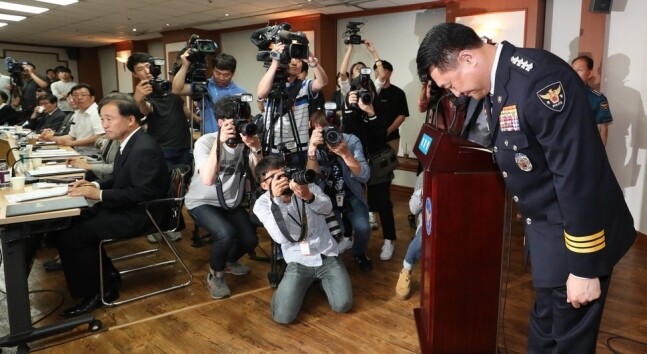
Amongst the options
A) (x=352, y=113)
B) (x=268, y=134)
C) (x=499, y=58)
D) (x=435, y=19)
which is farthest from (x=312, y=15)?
(x=499, y=58)

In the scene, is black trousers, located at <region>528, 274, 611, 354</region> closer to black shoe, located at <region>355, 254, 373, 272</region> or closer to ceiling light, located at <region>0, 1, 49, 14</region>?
black shoe, located at <region>355, 254, 373, 272</region>

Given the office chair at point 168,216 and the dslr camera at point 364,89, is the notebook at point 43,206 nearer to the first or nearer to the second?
the office chair at point 168,216

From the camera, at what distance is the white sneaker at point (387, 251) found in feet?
11.2

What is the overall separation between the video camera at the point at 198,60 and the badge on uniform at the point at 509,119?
2.63 meters

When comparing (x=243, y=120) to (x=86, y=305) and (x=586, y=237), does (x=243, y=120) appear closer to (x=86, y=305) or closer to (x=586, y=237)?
(x=86, y=305)

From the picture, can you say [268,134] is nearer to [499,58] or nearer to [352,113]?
[352,113]

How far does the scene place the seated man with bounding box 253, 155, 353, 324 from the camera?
2.42m

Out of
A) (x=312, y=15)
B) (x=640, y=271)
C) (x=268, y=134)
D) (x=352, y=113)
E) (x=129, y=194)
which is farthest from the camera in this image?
(x=312, y=15)

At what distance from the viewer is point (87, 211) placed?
2.62 m

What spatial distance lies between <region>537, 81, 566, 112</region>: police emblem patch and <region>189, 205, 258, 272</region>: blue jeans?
206 cm

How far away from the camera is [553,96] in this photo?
112 centimetres

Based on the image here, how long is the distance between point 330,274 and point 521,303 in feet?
3.76

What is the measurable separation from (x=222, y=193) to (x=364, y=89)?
1.14m

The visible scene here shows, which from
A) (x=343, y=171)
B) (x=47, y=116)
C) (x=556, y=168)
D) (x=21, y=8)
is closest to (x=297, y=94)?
(x=343, y=171)
